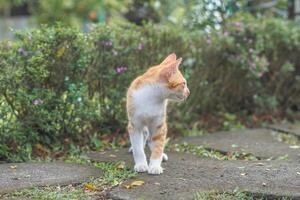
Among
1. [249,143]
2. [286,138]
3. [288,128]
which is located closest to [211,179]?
[249,143]

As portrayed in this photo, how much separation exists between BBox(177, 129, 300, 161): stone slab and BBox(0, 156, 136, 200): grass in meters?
1.36

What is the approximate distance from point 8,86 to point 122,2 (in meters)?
4.96

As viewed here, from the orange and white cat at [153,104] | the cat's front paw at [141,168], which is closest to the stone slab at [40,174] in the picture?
the cat's front paw at [141,168]

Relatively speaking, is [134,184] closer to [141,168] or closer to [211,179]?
[141,168]

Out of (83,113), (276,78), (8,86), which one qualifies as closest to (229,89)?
(276,78)

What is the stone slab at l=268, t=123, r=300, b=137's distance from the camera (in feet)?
21.4

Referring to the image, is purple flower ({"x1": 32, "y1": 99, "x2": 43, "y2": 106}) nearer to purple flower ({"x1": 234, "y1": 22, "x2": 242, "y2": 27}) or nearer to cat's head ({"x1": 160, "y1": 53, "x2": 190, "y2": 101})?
cat's head ({"x1": 160, "y1": 53, "x2": 190, "y2": 101})

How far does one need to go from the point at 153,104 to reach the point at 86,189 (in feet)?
2.64

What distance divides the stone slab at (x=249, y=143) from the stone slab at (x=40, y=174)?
1523 mm

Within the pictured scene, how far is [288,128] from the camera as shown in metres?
6.77

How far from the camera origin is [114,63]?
227 inches

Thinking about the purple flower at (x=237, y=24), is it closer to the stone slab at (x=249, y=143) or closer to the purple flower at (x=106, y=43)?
the stone slab at (x=249, y=143)

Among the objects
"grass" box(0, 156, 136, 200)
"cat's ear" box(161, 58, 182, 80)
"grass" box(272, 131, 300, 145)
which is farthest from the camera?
"grass" box(272, 131, 300, 145)

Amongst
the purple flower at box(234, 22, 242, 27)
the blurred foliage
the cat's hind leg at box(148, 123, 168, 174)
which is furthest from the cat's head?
the purple flower at box(234, 22, 242, 27)
